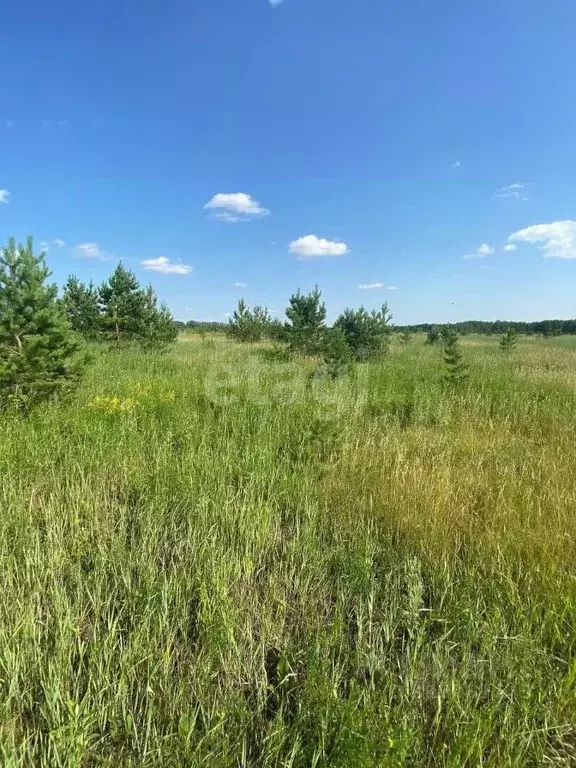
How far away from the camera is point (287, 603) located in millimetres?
2055

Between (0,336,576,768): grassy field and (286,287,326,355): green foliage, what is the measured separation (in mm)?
11629

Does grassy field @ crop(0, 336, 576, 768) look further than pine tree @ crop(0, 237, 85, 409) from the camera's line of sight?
No

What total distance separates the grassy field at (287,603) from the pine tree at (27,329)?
66.1 inches

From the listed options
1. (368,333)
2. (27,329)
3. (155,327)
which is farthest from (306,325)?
(27,329)

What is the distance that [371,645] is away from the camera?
5.73 feet

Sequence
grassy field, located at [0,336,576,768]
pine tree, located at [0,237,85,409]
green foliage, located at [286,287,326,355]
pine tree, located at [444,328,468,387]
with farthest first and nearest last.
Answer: green foliage, located at [286,287,326,355], pine tree, located at [444,328,468,387], pine tree, located at [0,237,85,409], grassy field, located at [0,336,576,768]

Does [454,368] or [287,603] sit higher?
[454,368]

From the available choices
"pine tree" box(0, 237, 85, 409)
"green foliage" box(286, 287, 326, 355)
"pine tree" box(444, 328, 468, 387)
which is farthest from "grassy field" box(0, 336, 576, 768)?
"green foliage" box(286, 287, 326, 355)

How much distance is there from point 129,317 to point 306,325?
26.6ft

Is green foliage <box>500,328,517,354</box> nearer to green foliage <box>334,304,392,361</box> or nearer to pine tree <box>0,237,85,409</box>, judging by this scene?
green foliage <box>334,304,392,361</box>

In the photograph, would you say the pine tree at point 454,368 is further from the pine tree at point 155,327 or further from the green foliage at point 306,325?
the pine tree at point 155,327

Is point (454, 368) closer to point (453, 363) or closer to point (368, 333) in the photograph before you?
point (453, 363)

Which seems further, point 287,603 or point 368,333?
point 368,333

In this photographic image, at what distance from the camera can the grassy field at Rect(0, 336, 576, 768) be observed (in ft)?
4.43
